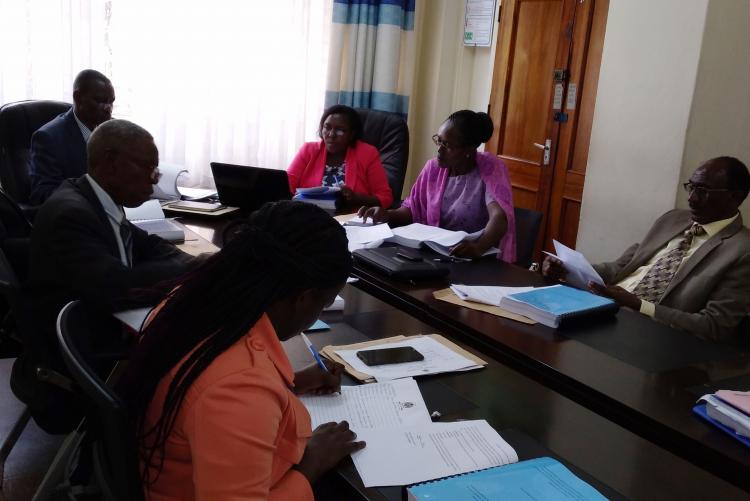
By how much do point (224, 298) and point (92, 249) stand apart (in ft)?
2.82

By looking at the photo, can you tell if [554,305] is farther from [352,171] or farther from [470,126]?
[352,171]

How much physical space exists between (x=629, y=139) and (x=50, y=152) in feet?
8.69

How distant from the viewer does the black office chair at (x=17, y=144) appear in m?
2.97

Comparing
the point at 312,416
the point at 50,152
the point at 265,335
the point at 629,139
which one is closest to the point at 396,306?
the point at 312,416

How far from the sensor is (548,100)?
3.99m

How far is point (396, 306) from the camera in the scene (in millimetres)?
2027

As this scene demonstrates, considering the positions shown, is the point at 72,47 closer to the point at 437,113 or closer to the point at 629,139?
the point at 437,113

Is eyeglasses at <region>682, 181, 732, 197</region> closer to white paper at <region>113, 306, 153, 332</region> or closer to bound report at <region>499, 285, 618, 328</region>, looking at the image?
bound report at <region>499, 285, 618, 328</region>

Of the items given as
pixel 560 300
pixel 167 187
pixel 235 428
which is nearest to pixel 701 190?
pixel 560 300

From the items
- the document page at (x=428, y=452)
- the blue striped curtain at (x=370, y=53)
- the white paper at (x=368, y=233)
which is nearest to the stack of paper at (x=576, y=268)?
the white paper at (x=368, y=233)

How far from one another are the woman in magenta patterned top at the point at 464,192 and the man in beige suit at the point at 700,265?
468 millimetres

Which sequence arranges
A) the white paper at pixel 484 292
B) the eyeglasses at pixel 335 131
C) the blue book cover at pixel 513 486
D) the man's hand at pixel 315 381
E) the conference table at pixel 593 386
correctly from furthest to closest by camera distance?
1. the eyeglasses at pixel 335 131
2. the white paper at pixel 484 292
3. the man's hand at pixel 315 381
4. the conference table at pixel 593 386
5. the blue book cover at pixel 513 486

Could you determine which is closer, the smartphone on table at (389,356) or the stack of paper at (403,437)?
the stack of paper at (403,437)

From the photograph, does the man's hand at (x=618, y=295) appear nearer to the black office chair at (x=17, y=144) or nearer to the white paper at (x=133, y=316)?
the white paper at (x=133, y=316)
